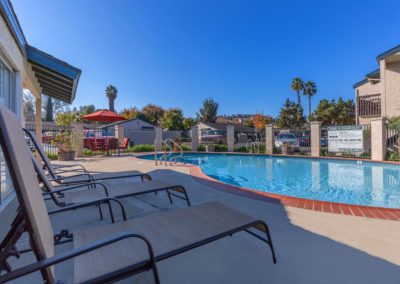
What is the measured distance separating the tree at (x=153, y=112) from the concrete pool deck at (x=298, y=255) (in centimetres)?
3830

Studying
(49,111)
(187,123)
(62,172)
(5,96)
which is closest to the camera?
(5,96)

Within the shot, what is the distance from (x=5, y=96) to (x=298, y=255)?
553cm

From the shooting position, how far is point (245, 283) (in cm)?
182

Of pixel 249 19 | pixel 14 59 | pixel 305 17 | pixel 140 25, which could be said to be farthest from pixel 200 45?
pixel 14 59

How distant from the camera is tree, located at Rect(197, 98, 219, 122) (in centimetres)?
4876

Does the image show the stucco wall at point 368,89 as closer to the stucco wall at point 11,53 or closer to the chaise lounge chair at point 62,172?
the chaise lounge chair at point 62,172

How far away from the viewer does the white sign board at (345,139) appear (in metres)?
11.8

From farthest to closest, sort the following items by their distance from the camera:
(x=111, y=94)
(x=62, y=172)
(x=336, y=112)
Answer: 1. (x=111, y=94)
2. (x=336, y=112)
3. (x=62, y=172)

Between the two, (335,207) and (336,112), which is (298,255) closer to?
(335,207)

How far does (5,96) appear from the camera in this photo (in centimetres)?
415

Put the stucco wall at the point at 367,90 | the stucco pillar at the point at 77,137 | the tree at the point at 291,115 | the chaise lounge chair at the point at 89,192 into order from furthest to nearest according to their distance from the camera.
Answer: the tree at the point at 291,115 < the stucco wall at the point at 367,90 < the stucco pillar at the point at 77,137 < the chaise lounge chair at the point at 89,192

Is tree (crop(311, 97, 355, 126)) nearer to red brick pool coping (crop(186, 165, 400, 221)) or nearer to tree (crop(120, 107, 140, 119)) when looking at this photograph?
red brick pool coping (crop(186, 165, 400, 221))

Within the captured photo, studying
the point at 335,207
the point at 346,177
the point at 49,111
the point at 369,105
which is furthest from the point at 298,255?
the point at 49,111

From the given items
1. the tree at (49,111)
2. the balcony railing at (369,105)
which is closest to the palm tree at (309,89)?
the balcony railing at (369,105)
